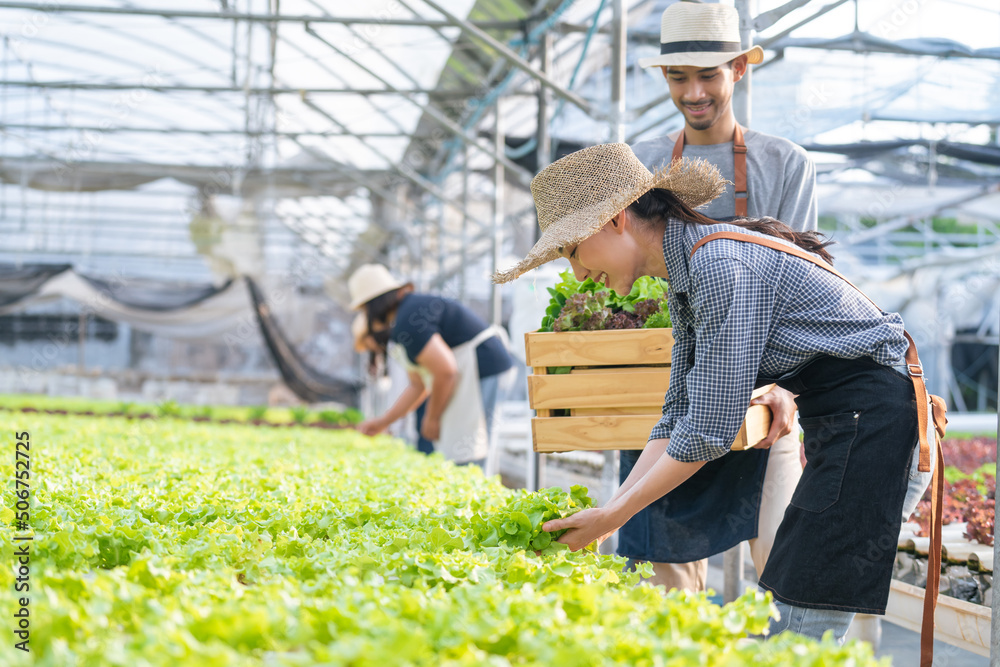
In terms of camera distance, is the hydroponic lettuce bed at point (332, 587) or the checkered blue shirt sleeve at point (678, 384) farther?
the checkered blue shirt sleeve at point (678, 384)

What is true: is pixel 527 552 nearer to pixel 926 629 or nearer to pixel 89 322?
pixel 926 629

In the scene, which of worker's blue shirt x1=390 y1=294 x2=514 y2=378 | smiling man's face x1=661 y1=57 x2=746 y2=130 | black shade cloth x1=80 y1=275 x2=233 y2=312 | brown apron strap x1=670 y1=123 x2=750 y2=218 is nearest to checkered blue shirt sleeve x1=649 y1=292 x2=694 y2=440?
brown apron strap x1=670 y1=123 x2=750 y2=218

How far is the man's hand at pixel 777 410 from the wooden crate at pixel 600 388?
0.06ft

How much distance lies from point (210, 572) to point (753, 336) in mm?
1102

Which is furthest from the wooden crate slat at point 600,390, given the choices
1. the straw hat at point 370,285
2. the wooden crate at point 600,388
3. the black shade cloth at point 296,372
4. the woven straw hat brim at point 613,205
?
the black shade cloth at point 296,372

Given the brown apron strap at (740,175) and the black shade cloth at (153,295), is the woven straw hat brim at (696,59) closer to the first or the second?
the brown apron strap at (740,175)

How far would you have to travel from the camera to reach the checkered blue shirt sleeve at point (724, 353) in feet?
5.54

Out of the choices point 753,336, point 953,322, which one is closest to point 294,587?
point 753,336

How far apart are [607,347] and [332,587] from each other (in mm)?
1280

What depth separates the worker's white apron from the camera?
17.4 ft

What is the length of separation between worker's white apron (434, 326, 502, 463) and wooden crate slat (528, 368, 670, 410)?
289 cm

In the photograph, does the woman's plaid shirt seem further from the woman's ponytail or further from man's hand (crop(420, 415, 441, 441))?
man's hand (crop(420, 415, 441, 441))

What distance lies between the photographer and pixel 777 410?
2342 millimetres

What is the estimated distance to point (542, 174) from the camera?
2.02 meters
